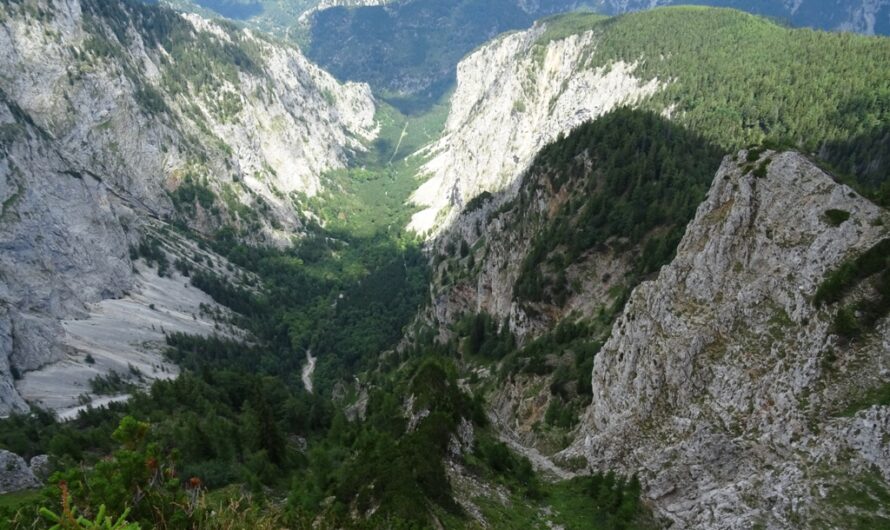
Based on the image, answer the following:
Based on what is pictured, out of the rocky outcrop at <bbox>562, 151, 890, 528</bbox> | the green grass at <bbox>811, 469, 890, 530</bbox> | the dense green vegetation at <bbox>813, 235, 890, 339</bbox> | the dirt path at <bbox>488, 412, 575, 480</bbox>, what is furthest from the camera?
the dirt path at <bbox>488, 412, 575, 480</bbox>

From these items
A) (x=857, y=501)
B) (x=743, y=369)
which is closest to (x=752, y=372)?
(x=743, y=369)

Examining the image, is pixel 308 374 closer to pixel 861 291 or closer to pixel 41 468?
pixel 41 468

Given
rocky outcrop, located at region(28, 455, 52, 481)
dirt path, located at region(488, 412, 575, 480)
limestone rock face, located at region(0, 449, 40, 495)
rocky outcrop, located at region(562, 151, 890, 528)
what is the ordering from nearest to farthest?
rocky outcrop, located at region(562, 151, 890, 528), limestone rock face, located at region(0, 449, 40, 495), dirt path, located at region(488, 412, 575, 480), rocky outcrop, located at region(28, 455, 52, 481)

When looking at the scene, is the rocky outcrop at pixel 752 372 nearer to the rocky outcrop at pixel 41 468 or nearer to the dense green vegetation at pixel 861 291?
the dense green vegetation at pixel 861 291

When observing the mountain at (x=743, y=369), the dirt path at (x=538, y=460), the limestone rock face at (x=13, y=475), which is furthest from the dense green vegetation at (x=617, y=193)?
the limestone rock face at (x=13, y=475)

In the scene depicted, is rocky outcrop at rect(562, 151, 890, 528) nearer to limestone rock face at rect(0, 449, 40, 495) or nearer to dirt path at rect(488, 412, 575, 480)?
dirt path at rect(488, 412, 575, 480)

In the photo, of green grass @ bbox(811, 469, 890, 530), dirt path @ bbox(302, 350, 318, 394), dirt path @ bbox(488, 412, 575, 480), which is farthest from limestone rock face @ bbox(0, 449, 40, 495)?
dirt path @ bbox(302, 350, 318, 394)

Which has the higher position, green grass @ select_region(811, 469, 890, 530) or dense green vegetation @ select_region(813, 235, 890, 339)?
dense green vegetation @ select_region(813, 235, 890, 339)

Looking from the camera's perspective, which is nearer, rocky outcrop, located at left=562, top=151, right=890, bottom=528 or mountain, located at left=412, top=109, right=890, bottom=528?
rocky outcrop, located at left=562, top=151, right=890, bottom=528
